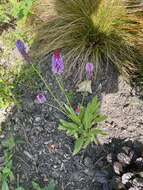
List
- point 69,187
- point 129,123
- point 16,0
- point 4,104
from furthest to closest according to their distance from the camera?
point 16,0 → point 4,104 → point 129,123 → point 69,187

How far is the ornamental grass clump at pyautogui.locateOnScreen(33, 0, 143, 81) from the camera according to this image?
10.1ft

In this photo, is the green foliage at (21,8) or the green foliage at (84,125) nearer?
the green foliage at (84,125)

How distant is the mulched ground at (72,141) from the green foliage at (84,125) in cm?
13

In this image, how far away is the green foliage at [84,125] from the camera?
2619 millimetres

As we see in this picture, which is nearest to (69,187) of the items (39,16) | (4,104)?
(4,104)

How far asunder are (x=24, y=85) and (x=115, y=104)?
0.68 meters

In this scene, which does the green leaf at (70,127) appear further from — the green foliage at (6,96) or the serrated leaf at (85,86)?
the green foliage at (6,96)

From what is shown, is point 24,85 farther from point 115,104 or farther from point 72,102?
point 115,104

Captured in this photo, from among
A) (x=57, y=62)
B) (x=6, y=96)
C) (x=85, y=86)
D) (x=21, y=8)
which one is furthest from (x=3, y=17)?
(x=57, y=62)

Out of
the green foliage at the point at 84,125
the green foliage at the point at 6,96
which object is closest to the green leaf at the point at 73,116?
the green foliage at the point at 84,125

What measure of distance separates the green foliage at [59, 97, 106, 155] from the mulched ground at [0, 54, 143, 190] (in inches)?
5.3

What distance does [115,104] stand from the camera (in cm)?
292

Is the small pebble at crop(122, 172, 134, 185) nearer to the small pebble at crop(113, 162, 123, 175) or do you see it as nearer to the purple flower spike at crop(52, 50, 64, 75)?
the small pebble at crop(113, 162, 123, 175)

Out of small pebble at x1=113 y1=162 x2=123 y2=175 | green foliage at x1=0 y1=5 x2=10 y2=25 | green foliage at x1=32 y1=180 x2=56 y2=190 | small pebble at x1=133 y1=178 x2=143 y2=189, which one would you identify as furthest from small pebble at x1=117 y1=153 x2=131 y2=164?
green foliage at x1=0 y1=5 x2=10 y2=25
